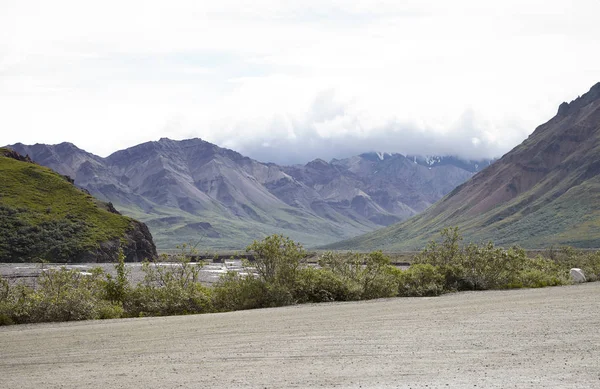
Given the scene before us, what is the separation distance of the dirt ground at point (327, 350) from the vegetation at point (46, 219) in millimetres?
75602

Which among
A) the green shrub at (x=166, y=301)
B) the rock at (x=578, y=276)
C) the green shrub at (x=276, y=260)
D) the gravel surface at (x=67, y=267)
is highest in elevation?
the green shrub at (x=276, y=260)

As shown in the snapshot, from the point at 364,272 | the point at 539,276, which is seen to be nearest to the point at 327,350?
the point at 364,272

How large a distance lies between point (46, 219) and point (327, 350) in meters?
96.9

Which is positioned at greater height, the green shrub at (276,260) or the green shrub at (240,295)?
the green shrub at (276,260)

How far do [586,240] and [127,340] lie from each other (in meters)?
188

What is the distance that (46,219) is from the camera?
342 feet

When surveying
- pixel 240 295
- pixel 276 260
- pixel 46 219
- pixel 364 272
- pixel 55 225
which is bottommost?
pixel 240 295

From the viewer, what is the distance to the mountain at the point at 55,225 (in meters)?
96.4

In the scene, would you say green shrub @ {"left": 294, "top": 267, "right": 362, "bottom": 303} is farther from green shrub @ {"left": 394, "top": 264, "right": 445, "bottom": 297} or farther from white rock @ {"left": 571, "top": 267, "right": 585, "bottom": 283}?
white rock @ {"left": 571, "top": 267, "right": 585, "bottom": 283}

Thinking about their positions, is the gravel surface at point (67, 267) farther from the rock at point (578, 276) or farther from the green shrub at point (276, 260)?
the rock at point (578, 276)

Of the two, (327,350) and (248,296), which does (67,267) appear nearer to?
(248,296)

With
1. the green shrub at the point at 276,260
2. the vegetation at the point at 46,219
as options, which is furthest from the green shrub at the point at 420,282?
the vegetation at the point at 46,219

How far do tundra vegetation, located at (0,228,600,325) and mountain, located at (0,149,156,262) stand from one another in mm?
64701

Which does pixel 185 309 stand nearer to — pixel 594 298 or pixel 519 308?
pixel 519 308
